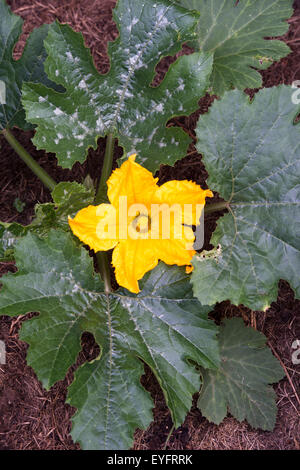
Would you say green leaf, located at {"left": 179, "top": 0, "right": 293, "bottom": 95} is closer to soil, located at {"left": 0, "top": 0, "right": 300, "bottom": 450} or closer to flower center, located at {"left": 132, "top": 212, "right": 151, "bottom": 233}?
soil, located at {"left": 0, "top": 0, "right": 300, "bottom": 450}

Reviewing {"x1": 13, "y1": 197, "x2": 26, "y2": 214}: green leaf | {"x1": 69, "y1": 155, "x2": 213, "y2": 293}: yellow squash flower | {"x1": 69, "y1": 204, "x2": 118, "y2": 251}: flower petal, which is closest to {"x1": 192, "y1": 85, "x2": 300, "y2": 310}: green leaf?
{"x1": 69, "y1": 155, "x2": 213, "y2": 293}: yellow squash flower

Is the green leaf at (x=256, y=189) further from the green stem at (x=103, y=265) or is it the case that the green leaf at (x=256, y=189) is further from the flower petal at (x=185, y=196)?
the green stem at (x=103, y=265)

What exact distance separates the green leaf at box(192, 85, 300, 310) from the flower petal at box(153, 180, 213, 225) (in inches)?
5.5

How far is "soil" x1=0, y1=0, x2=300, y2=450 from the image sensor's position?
277 centimetres

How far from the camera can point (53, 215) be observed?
2312mm

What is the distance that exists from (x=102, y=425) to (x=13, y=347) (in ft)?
2.90

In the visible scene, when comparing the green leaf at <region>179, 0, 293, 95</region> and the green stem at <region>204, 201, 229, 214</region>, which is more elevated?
the green leaf at <region>179, 0, 293, 95</region>

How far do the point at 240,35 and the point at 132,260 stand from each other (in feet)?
4.38

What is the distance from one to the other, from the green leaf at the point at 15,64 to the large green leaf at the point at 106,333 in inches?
33.5

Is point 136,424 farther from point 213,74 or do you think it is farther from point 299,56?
point 299,56

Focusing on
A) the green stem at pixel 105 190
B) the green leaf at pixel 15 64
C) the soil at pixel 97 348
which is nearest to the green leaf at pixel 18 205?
the soil at pixel 97 348

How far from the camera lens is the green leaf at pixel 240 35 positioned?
8.13 ft

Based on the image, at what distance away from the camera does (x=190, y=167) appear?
294 centimetres

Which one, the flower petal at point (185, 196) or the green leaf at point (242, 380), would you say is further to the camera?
the green leaf at point (242, 380)
